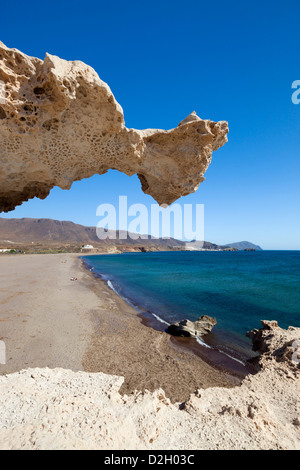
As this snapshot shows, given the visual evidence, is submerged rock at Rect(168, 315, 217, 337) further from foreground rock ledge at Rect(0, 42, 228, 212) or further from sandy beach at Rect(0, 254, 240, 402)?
foreground rock ledge at Rect(0, 42, 228, 212)

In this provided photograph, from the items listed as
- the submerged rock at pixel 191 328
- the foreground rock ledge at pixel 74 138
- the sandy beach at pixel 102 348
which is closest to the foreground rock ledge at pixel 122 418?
the sandy beach at pixel 102 348

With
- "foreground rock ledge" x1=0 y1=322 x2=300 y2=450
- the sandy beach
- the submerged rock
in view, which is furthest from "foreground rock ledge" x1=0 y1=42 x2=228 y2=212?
the submerged rock

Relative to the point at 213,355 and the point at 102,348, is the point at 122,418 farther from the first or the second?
the point at 213,355

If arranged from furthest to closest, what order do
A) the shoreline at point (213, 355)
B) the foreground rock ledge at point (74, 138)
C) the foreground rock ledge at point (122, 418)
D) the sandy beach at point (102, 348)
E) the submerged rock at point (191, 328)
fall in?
the submerged rock at point (191, 328) → the shoreline at point (213, 355) → the sandy beach at point (102, 348) → the foreground rock ledge at point (74, 138) → the foreground rock ledge at point (122, 418)

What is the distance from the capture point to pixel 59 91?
15.1 feet

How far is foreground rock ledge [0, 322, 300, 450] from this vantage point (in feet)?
8.20

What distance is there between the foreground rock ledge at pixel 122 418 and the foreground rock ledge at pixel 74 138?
4.65 m

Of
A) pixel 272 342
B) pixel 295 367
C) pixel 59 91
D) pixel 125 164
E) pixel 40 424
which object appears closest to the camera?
pixel 40 424

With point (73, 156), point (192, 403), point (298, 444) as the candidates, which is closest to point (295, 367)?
point (298, 444)

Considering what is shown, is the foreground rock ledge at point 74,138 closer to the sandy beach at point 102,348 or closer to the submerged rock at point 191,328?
the sandy beach at point 102,348

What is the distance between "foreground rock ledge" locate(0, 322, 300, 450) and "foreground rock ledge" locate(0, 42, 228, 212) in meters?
4.65

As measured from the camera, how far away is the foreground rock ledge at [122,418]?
250 cm
